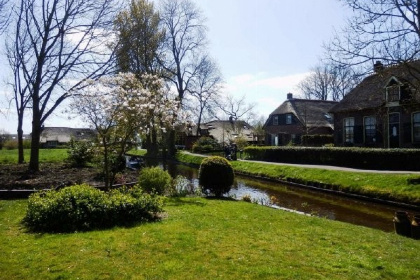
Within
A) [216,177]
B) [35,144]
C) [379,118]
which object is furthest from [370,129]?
[35,144]

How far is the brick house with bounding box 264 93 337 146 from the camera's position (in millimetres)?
45031

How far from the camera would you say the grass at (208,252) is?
5410 millimetres

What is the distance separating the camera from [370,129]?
3050 centimetres

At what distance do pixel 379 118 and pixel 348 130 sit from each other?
3998 mm

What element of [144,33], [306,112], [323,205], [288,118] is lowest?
[323,205]

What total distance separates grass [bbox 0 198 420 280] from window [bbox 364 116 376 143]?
23.6 m

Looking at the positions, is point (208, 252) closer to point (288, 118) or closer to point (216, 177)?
point (216, 177)

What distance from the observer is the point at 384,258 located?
6.39 m

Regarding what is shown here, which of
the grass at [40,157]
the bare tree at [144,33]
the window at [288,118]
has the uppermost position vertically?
the bare tree at [144,33]

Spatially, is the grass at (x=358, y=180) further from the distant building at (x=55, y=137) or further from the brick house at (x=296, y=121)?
the distant building at (x=55, y=137)

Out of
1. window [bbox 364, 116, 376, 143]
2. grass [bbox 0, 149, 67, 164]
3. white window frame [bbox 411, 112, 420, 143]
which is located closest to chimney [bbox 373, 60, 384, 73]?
white window frame [bbox 411, 112, 420, 143]

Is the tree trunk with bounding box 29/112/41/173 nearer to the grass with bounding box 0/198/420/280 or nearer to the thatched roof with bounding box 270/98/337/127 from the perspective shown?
the grass with bounding box 0/198/420/280

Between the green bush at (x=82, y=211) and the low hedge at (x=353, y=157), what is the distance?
54.0 feet

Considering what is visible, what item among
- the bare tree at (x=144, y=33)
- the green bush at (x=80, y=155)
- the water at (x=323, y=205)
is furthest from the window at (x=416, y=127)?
the green bush at (x=80, y=155)
